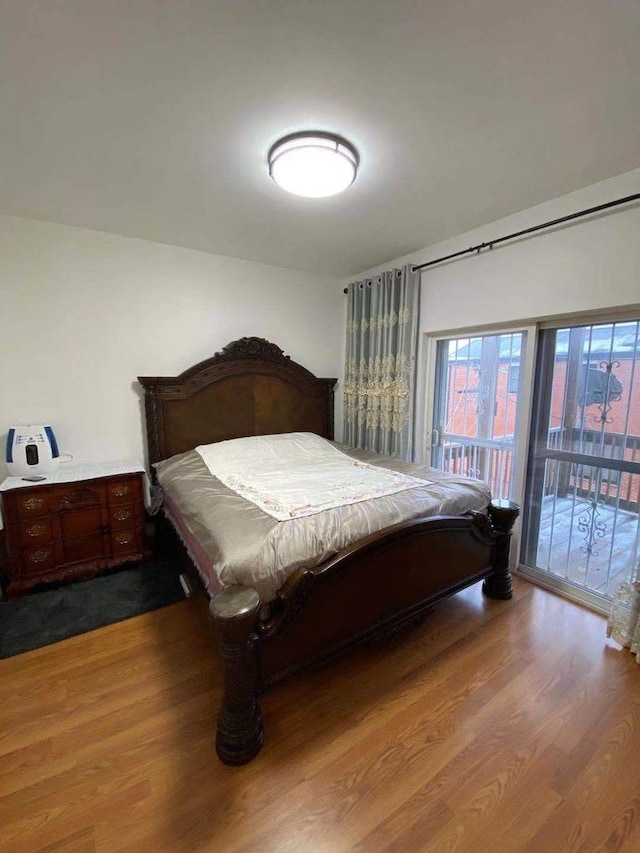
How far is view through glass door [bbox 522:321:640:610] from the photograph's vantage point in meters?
2.06

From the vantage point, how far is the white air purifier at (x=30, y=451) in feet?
7.74

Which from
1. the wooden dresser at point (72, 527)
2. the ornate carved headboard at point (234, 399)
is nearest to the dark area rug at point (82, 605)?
the wooden dresser at point (72, 527)

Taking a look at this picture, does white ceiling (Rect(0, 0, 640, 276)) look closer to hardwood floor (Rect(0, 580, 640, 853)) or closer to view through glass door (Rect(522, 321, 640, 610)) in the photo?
view through glass door (Rect(522, 321, 640, 610))

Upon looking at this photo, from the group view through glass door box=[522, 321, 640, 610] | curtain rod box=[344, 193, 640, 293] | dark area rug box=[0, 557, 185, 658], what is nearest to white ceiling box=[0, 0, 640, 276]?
curtain rod box=[344, 193, 640, 293]

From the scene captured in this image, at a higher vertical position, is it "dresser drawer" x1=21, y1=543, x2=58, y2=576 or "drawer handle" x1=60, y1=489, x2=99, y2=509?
"drawer handle" x1=60, y1=489, x2=99, y2=509

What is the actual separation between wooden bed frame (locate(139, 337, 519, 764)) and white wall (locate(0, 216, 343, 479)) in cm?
24

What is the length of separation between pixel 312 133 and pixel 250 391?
80.3 inches

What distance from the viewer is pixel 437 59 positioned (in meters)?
1.27

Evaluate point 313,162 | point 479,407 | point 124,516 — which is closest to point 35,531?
point 124,516

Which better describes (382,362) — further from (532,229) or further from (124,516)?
(124,516)

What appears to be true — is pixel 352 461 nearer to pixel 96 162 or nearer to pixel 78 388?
pixel 78 388

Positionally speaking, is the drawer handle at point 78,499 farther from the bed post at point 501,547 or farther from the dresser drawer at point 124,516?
the bed post at point 501,547

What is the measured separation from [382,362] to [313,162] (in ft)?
5.99

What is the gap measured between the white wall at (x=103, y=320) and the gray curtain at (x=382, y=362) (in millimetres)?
865
